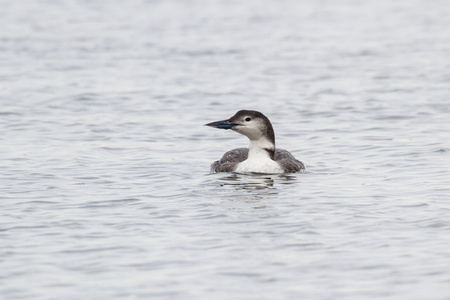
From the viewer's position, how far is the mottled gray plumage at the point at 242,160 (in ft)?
51.7

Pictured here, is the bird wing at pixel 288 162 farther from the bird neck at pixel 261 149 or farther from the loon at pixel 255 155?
the bird neck at pixel 261 149

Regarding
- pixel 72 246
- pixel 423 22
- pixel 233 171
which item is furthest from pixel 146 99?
pixel 423 22

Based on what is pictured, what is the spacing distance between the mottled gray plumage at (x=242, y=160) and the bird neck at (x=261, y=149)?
20cm

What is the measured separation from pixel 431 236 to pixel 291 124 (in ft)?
31.5

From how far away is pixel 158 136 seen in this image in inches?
767

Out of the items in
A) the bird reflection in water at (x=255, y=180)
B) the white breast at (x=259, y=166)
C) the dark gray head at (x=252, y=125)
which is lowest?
the bird reflection in water at (x=255, y=180)

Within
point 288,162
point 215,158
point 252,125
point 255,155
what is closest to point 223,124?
A: point 252,125

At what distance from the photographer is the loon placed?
15781mm

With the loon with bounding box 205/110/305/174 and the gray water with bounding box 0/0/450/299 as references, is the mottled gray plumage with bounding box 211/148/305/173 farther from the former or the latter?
the gray water with bounding box 0/0/450/299

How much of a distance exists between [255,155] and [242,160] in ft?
1.41

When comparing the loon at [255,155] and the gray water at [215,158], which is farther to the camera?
the loon at [255,155]

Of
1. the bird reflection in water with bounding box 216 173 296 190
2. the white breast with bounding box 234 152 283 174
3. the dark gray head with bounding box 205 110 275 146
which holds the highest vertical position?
the dark gray head with bounding box 205 110 275 146

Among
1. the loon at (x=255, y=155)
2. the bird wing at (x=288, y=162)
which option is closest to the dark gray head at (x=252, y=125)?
the loon at (x=255, y=155)

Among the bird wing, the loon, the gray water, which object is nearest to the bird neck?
the loon
